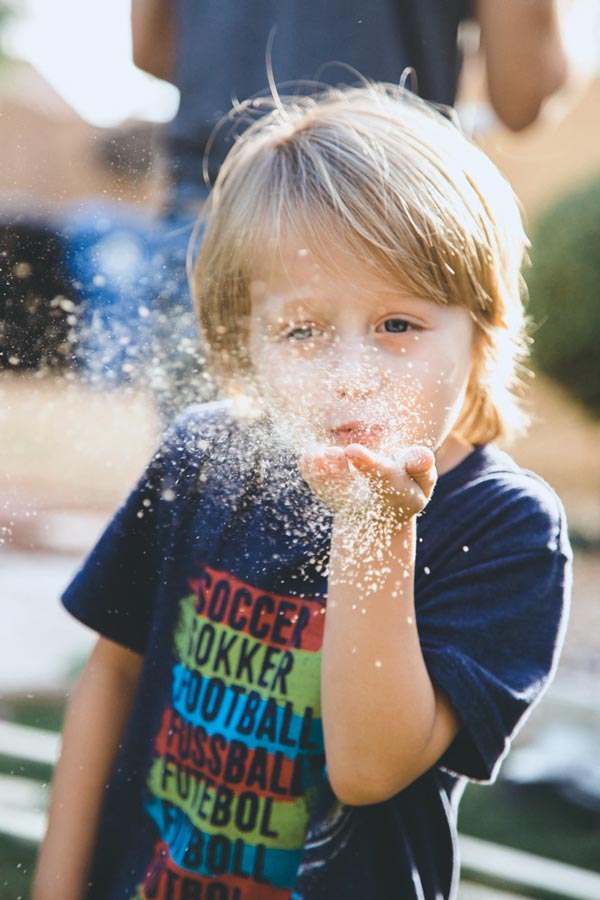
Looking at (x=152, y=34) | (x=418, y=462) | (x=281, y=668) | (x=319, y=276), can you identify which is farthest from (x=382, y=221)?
A: (x=152, y=34)

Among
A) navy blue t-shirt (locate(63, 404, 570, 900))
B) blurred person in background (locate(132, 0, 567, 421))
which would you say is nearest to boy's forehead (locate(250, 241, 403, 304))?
navy blue t-shirt (locate(63, 404, 570, 900))

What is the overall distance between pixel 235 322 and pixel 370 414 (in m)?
0.18

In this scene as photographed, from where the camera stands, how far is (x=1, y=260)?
879mm

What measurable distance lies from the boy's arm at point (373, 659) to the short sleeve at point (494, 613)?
0.10ft

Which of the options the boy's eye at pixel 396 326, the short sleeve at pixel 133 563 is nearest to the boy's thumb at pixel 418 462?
the boy's eye at pixel 396 326

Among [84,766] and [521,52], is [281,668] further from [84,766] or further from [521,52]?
[521,52]

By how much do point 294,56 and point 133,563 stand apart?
1.84 feet

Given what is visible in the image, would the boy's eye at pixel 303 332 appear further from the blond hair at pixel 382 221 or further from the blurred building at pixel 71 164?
the blurred building at pixel 71 164

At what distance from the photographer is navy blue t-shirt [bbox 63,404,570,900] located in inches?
30.9

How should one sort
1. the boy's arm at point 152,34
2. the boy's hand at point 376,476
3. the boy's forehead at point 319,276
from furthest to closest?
1. the boy's arm at point 152,34
2. the boy's forehead at point 319,276
3. the boy's hand at point 376,476

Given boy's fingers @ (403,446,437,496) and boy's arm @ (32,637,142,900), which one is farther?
boy's arm @ (32,637,142,900)

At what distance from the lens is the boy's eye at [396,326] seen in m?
0.72

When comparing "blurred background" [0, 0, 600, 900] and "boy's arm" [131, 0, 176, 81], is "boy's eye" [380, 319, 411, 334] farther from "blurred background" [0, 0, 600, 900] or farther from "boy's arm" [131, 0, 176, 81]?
"boy's arm" [131, 0, 176, 81]

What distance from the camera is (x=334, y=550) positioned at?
725 mm
